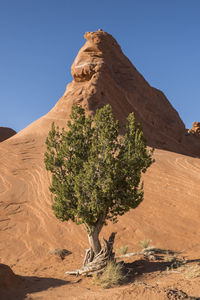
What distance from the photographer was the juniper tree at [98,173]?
798 centimetres

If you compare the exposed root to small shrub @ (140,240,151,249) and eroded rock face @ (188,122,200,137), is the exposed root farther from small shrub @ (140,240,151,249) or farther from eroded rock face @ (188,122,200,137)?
eroded rock face @ (188,122,200,137)

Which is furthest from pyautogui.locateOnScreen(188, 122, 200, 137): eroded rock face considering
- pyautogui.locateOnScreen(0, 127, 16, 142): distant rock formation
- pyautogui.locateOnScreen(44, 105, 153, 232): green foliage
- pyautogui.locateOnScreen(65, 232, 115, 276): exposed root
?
pyautogui.locateOnScreen(0, 127, 16, 142): distant rock formation

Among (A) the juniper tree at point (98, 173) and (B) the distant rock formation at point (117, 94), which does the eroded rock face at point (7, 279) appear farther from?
(B) the distant rock formation at point (117, 94)

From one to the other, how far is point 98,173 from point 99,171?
8 cm

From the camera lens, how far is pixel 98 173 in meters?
8.16

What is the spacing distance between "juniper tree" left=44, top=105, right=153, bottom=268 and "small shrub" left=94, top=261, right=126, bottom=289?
919 mm

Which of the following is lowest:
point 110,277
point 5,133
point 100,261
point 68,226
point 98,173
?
point 68,226

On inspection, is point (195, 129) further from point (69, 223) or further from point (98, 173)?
point (98, 173)

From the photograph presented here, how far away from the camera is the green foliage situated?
798cm

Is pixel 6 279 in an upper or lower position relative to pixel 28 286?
upper

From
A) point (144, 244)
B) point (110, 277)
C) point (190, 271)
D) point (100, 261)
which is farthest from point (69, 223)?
point (190, 271)

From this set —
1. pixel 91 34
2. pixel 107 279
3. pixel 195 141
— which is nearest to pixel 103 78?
pixel 91 34

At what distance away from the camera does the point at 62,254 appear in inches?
411

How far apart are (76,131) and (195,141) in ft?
87.9
